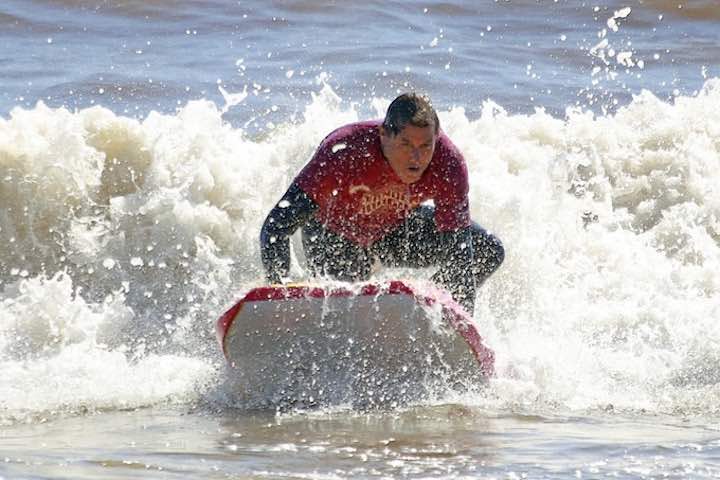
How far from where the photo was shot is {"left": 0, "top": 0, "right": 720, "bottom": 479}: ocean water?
18.2ft

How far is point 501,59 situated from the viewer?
14.3 m

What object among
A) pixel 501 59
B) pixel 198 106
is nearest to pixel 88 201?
pixel 198 106

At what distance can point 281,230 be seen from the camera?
6.27m

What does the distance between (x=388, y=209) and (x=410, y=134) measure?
1.75ft

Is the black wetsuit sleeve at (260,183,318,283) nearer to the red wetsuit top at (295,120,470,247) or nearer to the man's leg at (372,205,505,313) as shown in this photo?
the red wetsuit top at (295,120,470,247)

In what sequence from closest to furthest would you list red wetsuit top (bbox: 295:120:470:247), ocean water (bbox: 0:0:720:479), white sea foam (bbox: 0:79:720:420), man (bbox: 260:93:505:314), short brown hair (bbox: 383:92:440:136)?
ocean water (bbox: 0:0:720:479), short brown hair (bbox: 383:92:440:136), man (bbox: 260:93:505:314), red wetsuit top (bbox: 295:120:470:247), white sea foam (bbox: 0:79:720:420)

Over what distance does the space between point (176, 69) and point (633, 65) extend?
4.66 m

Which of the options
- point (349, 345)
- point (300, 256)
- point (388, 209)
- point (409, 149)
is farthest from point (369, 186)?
point (300, 256)

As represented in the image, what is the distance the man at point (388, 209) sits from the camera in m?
6.15

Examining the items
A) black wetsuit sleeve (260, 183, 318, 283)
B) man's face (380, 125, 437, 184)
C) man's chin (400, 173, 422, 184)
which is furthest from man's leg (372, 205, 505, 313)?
black wetsuit sleeve (260, 183, 318, 283)

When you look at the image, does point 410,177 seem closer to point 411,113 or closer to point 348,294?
point 411,113

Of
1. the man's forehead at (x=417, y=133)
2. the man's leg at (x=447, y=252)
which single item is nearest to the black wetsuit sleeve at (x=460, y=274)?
the man's leg at (x=447, y=252)

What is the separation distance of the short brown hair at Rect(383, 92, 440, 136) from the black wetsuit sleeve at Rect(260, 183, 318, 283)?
1.75 ft

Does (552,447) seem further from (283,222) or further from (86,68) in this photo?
(86,68)
